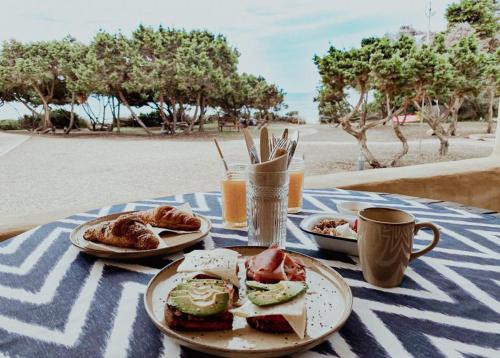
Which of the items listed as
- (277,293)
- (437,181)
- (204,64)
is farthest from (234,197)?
(204,64)

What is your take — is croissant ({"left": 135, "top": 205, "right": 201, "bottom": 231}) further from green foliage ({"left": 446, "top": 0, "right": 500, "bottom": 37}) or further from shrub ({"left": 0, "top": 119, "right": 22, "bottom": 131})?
shrub ({"left": 0, "top": 119, "right": 22, "bottom": 131})

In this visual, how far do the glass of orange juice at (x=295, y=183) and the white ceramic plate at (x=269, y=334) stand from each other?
12.4 inches

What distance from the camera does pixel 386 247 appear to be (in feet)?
1.60

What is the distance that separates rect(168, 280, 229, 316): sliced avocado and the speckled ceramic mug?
21cm

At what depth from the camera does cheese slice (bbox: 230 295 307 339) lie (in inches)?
14.7

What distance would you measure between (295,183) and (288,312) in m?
0.48

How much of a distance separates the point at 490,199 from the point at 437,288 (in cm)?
170

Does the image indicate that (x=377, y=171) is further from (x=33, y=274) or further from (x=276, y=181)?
(x=33, y=274)

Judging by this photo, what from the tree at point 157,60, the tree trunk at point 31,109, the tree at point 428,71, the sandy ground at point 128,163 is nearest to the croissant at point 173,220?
the sandy ground at point 128,163

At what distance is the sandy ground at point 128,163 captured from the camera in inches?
162

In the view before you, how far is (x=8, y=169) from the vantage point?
16.5 feet

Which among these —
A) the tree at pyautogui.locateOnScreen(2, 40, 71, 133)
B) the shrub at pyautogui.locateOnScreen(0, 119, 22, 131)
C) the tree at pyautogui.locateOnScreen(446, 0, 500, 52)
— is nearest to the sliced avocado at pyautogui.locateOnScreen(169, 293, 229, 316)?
the tree at pyautogui.locateOnScreen(446, 0, 500, 52)

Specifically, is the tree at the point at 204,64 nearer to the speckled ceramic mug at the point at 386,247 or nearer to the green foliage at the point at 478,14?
the green foliage at the point at 478,14

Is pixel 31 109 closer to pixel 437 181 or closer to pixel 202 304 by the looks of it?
pixel 437 181
